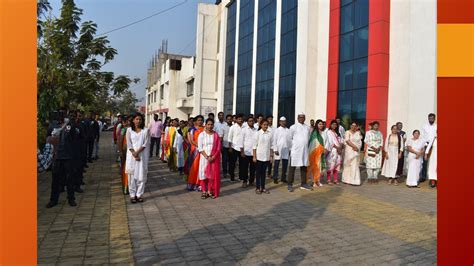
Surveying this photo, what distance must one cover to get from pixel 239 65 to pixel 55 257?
2431 centimetres

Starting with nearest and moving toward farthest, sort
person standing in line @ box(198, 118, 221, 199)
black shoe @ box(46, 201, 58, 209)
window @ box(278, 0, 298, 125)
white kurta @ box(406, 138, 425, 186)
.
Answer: black shoe @ box(46, 201, 58, 209) < person standing in line @ box(198, 118, 221, 199) < white kurta @ box(406, 138, 425, 186) < window @ box(278, 0, 298, 125)

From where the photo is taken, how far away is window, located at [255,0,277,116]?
72.2ft

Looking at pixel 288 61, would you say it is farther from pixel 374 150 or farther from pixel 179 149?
pixel 179 149

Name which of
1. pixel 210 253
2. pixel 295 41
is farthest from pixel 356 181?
pixel 295 41

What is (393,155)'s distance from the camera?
9.88m

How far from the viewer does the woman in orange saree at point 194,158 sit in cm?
763

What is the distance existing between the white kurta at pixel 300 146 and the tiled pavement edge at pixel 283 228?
0.74 metres

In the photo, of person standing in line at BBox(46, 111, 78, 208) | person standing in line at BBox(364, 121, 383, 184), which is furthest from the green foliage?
person standing in line at BBox(364, 121, 383, 184)

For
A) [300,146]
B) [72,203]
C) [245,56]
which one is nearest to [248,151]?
[300,146]

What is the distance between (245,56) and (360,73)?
12.7m

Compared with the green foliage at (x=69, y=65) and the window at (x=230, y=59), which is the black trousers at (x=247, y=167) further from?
the window at (x=230, y=59)

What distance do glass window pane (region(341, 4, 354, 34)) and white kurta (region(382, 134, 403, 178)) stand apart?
6.89 meters

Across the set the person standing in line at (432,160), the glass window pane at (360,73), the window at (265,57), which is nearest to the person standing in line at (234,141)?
the person standing in line at (432,160)

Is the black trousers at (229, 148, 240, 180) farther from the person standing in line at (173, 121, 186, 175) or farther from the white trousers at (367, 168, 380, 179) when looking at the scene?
the white trousers at (367, 168, 380, 179)
